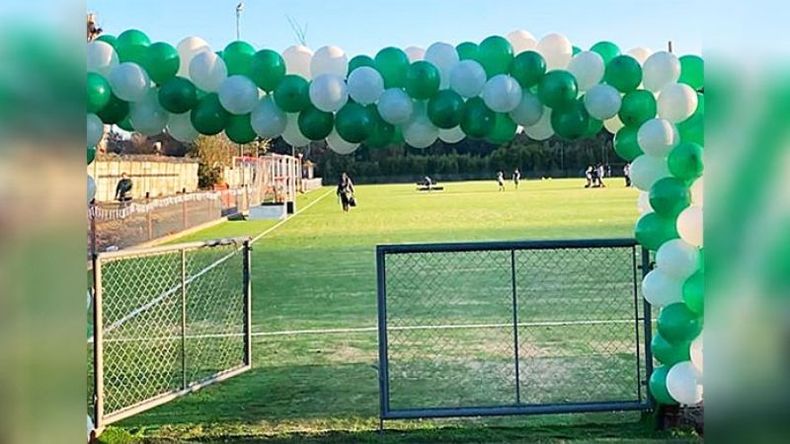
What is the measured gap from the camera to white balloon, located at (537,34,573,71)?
4.12m

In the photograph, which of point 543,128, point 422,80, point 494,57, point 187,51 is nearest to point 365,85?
point 422,80

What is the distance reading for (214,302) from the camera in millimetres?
9766

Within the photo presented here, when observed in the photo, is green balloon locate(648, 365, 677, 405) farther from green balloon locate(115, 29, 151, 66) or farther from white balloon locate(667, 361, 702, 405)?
green balloon locate(115, 29, 151, 66)

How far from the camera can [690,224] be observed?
3.50 metres

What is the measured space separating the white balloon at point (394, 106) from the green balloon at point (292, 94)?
382 mm

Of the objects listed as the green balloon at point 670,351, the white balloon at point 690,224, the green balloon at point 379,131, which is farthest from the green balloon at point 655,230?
the green balloon at point 379,131

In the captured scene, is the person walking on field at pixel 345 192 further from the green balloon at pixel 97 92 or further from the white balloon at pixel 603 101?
the green balloon at pixel 97 92

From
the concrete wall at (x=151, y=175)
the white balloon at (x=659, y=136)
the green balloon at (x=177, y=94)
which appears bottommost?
the white balloon at (x=659, y=136)

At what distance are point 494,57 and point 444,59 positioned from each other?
262 mm

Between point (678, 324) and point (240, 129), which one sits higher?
point (240, 129)

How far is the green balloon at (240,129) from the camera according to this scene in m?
4.02

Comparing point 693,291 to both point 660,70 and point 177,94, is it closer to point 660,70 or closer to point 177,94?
point 660,70

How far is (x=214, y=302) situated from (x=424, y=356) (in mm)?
3988

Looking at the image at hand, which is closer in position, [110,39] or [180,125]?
[110,39]
